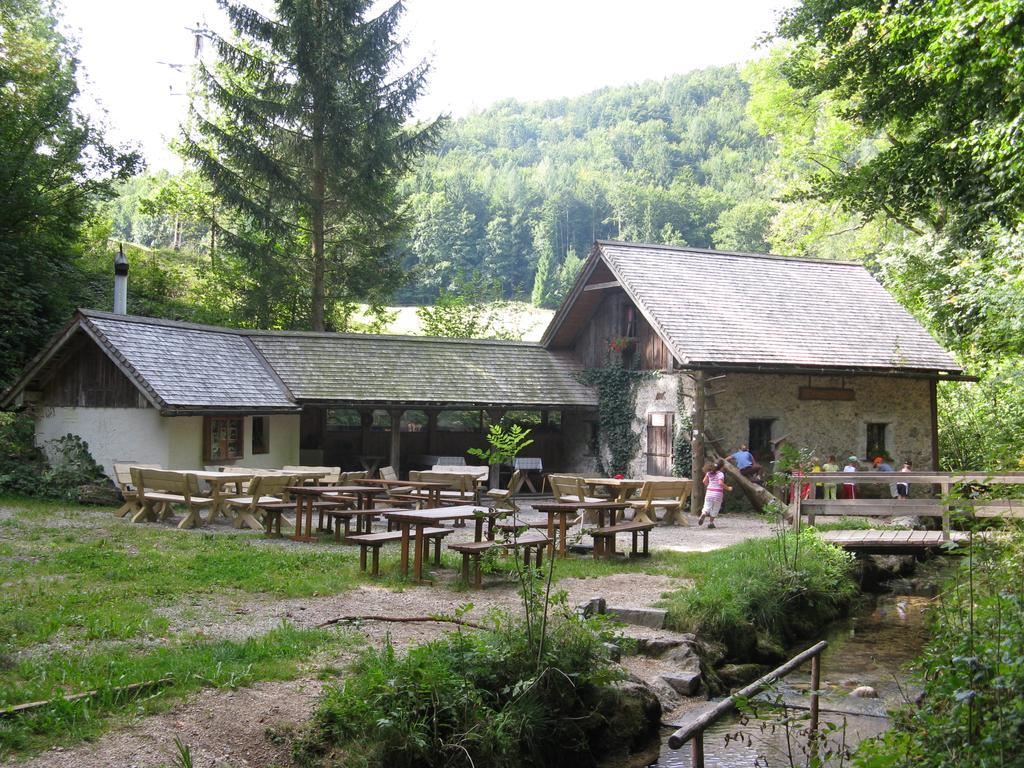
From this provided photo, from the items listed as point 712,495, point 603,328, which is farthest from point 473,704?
point 603,328

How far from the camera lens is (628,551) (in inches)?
546

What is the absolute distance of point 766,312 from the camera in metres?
22.4

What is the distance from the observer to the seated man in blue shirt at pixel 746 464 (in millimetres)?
19938

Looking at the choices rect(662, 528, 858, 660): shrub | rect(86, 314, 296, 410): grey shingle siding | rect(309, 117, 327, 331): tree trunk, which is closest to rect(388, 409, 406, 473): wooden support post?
rect(86, 314, 296, 410): grey shingle siding

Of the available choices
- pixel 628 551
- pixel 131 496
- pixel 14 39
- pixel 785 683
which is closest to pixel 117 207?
pixel 14 39

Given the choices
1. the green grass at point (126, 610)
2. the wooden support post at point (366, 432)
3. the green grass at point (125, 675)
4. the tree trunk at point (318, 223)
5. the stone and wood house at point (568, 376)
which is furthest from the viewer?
the tree trunk at point (318, 223)

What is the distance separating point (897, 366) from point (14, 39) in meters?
26.3

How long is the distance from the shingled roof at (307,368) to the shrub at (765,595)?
1030 centimetres

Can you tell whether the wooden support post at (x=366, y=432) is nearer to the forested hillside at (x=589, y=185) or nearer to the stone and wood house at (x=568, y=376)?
the stone and wood house at (x=568, y=376)

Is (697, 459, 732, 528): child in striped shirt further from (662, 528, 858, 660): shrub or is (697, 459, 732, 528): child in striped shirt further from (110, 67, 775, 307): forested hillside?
(110, 67, 775, 307): forested hillside

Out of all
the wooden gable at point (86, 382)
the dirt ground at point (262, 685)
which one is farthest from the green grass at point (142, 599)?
the wooden gable at point (86, 382)

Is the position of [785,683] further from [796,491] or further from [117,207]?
[117,207]

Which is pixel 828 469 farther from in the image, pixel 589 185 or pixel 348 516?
pixel 589 185

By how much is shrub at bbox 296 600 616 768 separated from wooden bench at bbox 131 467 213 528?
316 inches
